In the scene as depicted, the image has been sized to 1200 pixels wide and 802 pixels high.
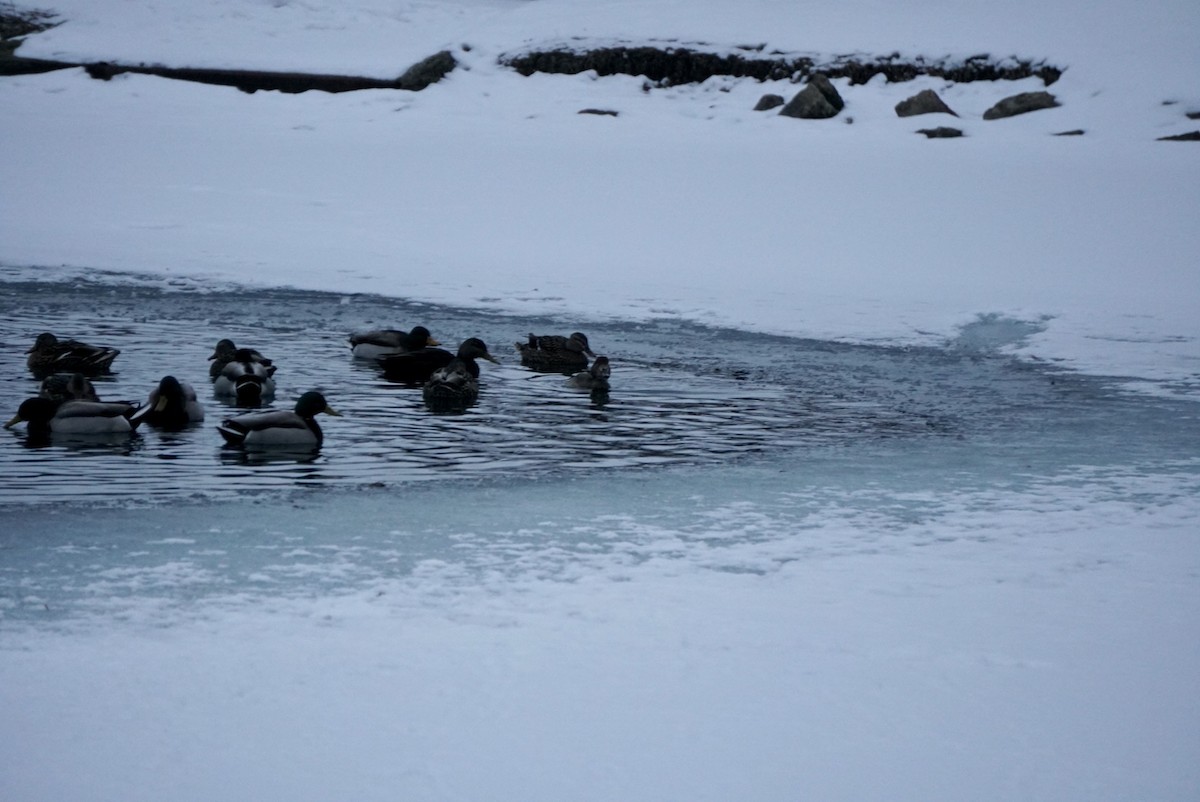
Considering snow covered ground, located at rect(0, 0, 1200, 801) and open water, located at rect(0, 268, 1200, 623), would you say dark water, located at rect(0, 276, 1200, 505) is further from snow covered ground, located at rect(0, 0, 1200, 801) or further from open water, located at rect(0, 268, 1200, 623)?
snow covered ground, located at rect(0, 0, 1200, 801)

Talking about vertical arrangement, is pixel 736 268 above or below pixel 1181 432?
above

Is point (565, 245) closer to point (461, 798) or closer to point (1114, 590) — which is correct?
point (1114, 590)

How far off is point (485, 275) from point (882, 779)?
1253 cm

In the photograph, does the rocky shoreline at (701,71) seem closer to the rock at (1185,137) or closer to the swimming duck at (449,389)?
the rock at (1185,137)

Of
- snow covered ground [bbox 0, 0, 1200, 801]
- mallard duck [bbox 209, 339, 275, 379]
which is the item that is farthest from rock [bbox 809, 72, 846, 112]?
mallard duck [bbox 209, 339, 275, 379]

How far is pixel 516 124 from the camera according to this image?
22266mm

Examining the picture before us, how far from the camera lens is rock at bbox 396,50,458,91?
25906 millimetres

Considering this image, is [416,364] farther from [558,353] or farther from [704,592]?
[704,592]

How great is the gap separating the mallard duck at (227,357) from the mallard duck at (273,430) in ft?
4.09

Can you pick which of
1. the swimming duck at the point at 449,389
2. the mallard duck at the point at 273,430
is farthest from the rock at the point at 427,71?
the mallard duck at the point at 273,430

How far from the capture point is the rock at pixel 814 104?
21.7 meters

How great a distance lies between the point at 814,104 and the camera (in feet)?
71.1

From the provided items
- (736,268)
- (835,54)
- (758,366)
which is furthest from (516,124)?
(758,366)

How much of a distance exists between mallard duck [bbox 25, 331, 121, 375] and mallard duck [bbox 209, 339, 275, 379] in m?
0.75
